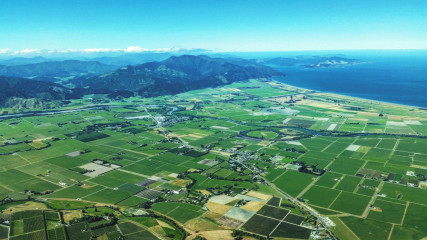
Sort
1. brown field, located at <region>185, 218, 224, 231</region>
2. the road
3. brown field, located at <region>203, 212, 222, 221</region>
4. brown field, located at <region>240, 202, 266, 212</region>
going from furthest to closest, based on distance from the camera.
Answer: brown field, located at <region>240, 202, 266, 212</region> < brown field, located at <region>203, 212, 222, 221</region> < brown field, located at <region>185, 218, 224, 231</region> < the road

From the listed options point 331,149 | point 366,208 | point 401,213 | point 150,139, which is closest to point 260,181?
point 366,208

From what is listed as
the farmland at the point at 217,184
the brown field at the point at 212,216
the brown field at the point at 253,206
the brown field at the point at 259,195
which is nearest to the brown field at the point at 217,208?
the farmland at the point at 217,184

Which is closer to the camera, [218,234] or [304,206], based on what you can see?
[218,234]

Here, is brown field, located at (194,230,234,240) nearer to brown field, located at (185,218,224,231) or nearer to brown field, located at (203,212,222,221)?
brown field, located at (185,218,224,231)

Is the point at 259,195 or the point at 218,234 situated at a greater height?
the point at 218,234

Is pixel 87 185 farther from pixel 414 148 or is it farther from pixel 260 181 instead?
pixel 414 148

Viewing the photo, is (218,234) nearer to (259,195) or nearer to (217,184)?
(259,195)

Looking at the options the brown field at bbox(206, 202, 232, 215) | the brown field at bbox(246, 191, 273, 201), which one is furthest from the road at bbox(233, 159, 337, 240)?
the brown field at bbox(206, 202, 232, 215)

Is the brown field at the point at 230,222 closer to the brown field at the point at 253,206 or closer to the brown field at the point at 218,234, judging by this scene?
the brown field at the point at 218,234

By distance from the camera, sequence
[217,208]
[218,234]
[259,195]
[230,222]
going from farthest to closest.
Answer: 1. [259,195]
2. [217,208]
3. [230,222]
4. [218,234]

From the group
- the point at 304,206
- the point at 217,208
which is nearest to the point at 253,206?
the point at 217,208
